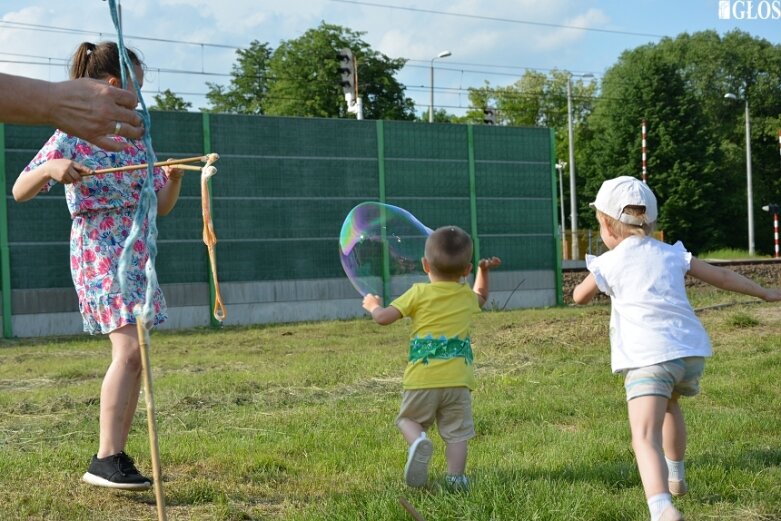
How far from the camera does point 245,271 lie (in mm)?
19906

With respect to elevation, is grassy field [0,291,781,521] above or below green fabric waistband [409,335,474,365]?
below

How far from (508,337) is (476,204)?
1084 cm

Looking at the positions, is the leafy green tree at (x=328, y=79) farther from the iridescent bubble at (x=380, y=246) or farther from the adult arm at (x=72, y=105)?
the adult arm at (x=72, y=105)

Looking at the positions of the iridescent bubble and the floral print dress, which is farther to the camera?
the iridescent bubble

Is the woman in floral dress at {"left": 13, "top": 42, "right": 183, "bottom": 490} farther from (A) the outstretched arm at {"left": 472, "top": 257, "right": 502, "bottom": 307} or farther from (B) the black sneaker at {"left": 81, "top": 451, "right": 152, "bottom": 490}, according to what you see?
(A) the outstretched arm at {"left": 472, "top": 257, "right": 502, "bottom": 307}

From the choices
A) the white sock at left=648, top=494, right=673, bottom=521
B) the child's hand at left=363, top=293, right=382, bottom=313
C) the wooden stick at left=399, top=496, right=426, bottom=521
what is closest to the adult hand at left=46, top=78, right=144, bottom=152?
the wooden stick at left=399, top=496, right=426, bottom=521

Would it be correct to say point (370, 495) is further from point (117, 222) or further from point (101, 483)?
point (117, 222)

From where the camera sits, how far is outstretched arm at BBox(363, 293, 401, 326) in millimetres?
4941

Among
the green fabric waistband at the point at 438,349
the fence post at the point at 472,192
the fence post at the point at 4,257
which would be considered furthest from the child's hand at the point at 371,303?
the fence post at the point at 472,192

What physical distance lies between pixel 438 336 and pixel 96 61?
2073mm

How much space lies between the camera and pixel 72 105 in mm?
3357

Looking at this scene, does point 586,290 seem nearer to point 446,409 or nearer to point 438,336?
point 438,336

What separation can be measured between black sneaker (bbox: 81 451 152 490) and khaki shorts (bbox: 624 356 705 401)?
223 centimetres

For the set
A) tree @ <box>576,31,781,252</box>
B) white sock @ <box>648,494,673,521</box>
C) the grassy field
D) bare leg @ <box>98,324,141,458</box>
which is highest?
tree @ <box>576,31,781,252</box>
